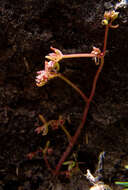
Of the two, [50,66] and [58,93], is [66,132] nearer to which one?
[58,93]

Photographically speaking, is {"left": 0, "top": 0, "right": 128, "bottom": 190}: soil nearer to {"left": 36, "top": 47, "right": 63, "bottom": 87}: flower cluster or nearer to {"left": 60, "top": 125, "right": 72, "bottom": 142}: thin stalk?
{"left": 60, "top": 125, "right": 72, "bottom": 142}: thin stalk

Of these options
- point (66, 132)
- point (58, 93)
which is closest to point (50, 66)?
point (58, 93)

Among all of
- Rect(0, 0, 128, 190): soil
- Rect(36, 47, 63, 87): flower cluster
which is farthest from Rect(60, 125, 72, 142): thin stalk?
Rect(36, 47, 63, 87): flower cluster

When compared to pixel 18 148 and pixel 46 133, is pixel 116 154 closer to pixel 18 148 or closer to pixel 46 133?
pixel 46 133

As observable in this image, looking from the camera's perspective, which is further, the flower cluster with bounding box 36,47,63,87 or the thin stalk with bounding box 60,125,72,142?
the thin stalk with bounding box 60,125,72,142

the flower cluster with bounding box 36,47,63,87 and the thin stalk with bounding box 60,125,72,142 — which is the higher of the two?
the flower cluster with bounding box 36,47,63,87

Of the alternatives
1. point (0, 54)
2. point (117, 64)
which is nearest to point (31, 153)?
point (0, 54)

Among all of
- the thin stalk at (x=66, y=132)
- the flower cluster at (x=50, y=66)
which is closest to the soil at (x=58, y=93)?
the thin stalk at (x=66, y=132)

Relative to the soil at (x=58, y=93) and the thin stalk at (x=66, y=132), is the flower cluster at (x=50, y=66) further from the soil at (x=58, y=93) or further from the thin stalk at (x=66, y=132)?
the thin stalk at (x=66, y=132)
